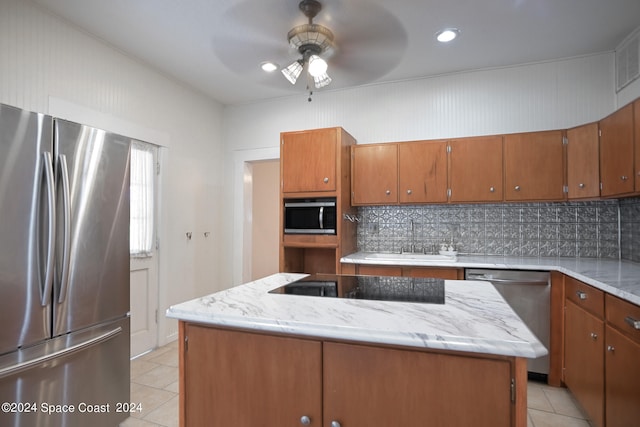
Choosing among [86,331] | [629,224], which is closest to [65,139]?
[86,331]

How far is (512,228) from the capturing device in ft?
10.5

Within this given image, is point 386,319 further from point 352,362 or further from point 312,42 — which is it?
point 312,42

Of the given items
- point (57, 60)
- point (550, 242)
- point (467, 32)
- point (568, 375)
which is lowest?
point (568, 375)

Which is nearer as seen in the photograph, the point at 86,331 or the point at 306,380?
the point at 306,380

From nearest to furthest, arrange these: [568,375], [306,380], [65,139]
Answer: [306,380]
[65,139]
[568,375]

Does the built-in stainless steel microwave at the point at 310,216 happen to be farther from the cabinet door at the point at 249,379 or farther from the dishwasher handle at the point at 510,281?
the cabinet door at the point at 249,379

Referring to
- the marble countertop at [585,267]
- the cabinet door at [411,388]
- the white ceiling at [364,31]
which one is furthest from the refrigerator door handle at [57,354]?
the white ceiling at [364,31]

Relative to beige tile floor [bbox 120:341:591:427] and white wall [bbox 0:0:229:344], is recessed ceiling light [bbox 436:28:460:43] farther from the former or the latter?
beige tile floor [bbox 120:341:591:427]

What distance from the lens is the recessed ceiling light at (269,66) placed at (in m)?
3.12

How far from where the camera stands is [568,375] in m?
2.36

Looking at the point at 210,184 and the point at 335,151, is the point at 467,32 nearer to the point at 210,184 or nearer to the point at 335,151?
the point at 335,151

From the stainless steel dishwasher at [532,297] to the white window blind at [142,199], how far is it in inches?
118

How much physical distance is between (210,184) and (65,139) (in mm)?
2330

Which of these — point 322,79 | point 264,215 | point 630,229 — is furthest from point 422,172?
point 264,215
